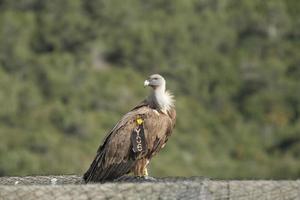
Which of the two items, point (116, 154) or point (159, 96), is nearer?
point (116, 154)

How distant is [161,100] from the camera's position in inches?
458

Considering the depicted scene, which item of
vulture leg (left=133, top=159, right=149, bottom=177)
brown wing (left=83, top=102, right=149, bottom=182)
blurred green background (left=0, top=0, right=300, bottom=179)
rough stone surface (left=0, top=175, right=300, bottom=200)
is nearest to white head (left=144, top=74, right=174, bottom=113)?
brown wing (left=83, top=102, right=149, bottom=182)

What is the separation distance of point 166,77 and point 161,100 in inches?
1724

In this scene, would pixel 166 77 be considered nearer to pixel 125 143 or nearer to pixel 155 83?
pixel 155 83

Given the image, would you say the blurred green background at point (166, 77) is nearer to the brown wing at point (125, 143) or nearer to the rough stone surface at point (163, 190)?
the brown wing at point (125, 143)

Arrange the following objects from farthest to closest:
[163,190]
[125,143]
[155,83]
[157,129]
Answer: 1. [155,83]
2. [157,129]
3. [125,143]
4. [163,190]

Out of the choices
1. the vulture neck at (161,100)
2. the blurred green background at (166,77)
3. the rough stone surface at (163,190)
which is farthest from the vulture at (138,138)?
the blurred green background at (166,77)

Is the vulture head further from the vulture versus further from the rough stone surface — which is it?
the rough stone surface

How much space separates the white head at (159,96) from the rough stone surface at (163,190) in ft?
12.3

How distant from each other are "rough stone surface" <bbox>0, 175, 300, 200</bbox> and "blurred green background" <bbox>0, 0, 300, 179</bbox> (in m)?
32.5

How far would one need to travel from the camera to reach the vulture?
11.2m

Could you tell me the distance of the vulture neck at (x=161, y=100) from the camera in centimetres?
1162

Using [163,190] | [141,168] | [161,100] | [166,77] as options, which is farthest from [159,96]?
[166,77]

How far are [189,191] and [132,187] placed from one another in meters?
0.42
